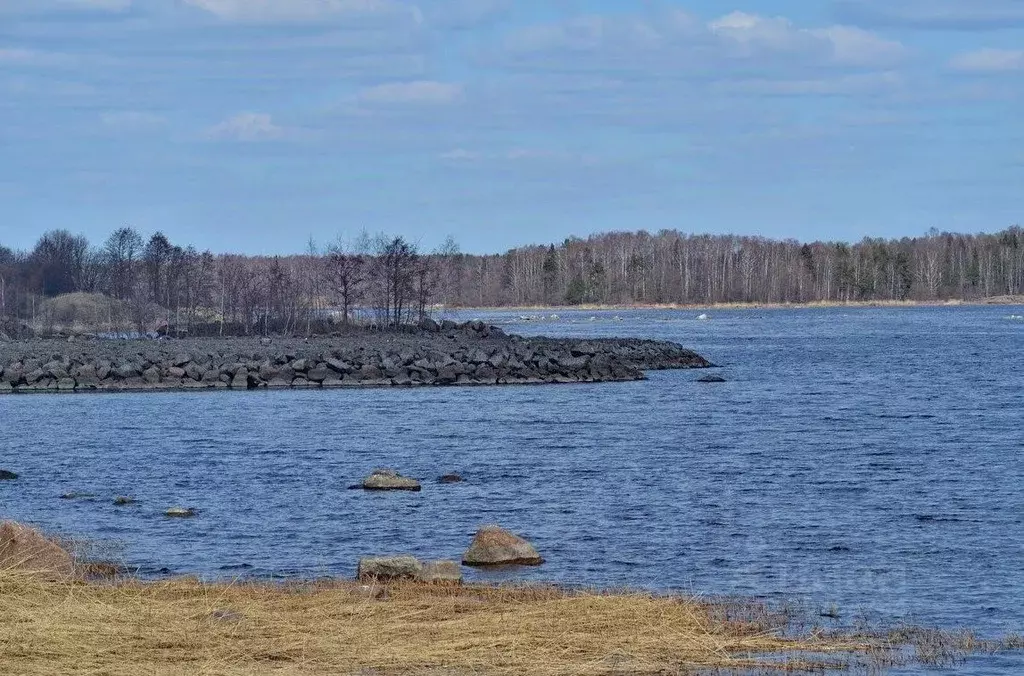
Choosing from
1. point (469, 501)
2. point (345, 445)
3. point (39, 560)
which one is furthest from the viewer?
point (345, 445)

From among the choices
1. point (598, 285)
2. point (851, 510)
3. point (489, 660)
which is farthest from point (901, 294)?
point (489, 660)

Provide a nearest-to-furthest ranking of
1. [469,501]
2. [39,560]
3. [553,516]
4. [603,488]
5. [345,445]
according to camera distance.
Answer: [39,560]
[553,516]
[469,501]
[603,488]
[345,445]

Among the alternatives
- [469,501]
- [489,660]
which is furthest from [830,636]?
[469,501]

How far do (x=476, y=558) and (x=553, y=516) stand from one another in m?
5.00

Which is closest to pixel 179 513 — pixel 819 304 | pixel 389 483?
pixel 389 483

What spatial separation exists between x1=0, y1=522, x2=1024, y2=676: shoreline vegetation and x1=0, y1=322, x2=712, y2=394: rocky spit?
4007 centimetres

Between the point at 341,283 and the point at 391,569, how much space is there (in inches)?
3002

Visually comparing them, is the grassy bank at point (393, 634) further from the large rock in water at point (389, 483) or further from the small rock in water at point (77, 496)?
the large rock in water at point (389, 483)

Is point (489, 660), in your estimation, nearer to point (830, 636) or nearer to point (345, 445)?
point (830, 636)

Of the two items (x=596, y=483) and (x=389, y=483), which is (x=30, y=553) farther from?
(x=596, y=483)

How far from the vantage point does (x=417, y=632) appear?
13.4m

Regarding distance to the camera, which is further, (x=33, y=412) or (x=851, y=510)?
(x=33, y=412)

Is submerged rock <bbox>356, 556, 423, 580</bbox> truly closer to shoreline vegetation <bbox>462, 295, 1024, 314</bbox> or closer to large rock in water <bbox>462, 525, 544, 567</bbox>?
large rock in water <bbox>462, 525, 544, 567</bbox>

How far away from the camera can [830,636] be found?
14039mm
